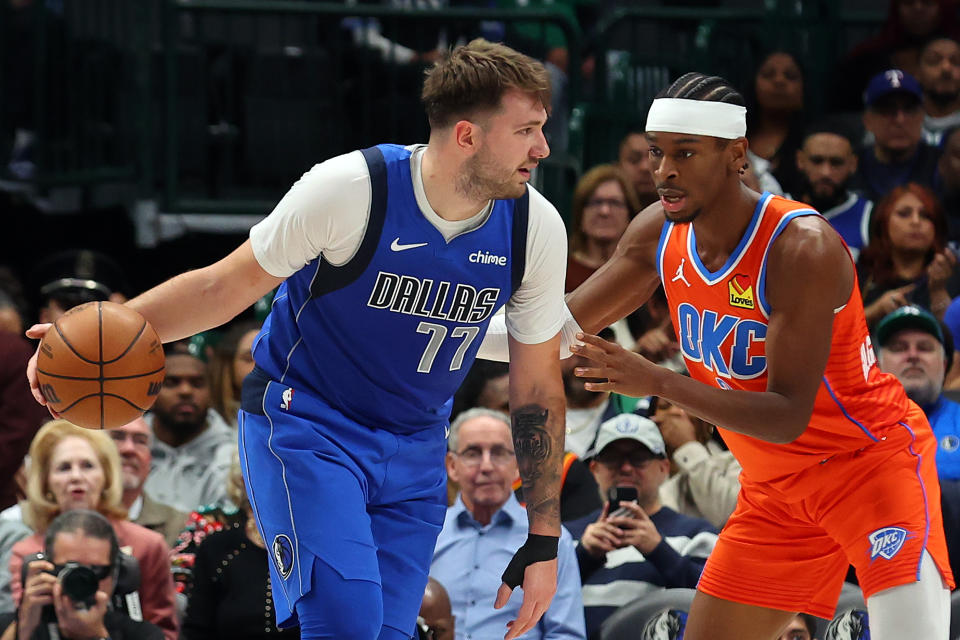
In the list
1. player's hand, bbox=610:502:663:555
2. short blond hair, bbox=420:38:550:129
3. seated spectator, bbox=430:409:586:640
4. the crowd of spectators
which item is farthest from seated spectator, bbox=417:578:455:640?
short blond hair, bbox=420:38:550:129

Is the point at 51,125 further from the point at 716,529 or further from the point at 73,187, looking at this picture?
the point at 716,529

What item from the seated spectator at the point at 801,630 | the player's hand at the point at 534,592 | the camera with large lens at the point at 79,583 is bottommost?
the seated spectator at the point at 801,630

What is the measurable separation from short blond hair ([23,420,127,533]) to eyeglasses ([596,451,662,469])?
2.25 metres

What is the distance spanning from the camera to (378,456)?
4609mm

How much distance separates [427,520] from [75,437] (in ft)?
9.16

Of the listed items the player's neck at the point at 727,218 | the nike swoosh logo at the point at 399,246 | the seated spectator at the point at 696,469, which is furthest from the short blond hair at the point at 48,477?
the player's neck at the point at 727,218

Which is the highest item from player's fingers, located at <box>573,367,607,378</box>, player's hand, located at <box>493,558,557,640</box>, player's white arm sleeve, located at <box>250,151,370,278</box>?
player's white arm sleeve, located at <box>250,151,370,278</box>

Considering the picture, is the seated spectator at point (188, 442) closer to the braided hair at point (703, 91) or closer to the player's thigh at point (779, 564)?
the player's thigh at point (779, 564)

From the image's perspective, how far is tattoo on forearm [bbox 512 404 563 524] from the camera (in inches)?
188

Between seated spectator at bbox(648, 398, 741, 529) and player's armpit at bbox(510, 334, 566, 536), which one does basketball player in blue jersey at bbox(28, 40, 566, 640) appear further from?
seated spectator at bbox(648, 398, 741, 529)

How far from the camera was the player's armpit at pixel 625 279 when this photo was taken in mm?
5254

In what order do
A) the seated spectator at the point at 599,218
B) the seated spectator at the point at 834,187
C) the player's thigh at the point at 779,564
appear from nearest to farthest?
the player's thigh at the point at 779,564 → the seated spectator at the point at 599,218 → the seated spectator at the point at 834,187

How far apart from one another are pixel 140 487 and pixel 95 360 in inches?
123

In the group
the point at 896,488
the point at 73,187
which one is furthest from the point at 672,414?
the point at 73,187
